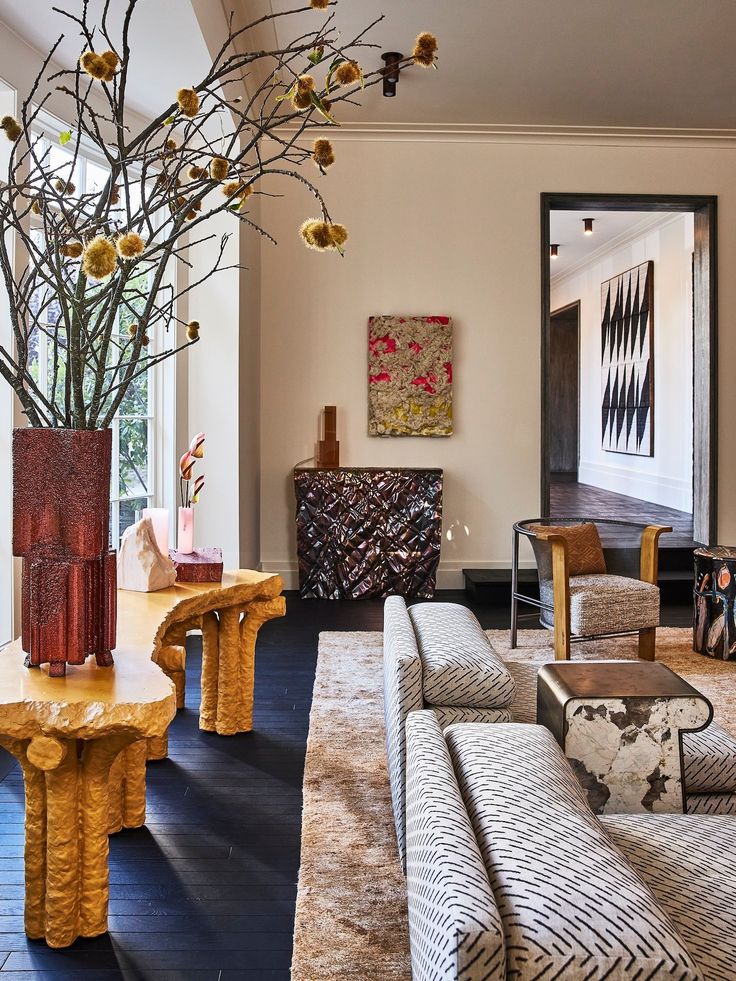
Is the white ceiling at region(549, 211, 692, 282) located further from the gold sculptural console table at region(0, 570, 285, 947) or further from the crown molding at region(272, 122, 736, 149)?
the gold sculptural console table at region(0, 570, 285, 947)

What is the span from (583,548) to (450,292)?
8.17ft

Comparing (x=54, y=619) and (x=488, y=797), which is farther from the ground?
(x=54, y=619)

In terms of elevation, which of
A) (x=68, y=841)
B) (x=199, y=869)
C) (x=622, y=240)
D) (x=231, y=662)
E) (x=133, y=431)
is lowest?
(x=199, y=869)

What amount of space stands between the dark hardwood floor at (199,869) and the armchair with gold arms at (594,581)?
1340 millimetres

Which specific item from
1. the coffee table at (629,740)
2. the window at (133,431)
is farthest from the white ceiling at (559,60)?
the coffee table at (629,740)

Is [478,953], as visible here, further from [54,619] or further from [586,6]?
[586,6]

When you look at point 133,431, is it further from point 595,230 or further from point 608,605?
point 595,230

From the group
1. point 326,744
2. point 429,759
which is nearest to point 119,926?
point 429,759

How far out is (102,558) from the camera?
1.93 metres

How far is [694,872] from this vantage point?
1.51 m

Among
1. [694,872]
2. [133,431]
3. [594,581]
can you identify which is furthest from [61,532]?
[594,581]

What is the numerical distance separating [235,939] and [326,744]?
1.21m

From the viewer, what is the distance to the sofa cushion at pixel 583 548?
178 inches

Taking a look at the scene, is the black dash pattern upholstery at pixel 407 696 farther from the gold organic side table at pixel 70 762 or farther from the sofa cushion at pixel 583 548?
the sofa cushion at pixel 583 548
